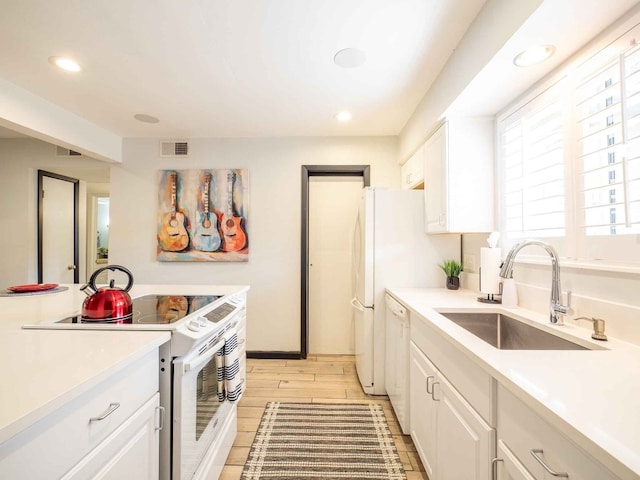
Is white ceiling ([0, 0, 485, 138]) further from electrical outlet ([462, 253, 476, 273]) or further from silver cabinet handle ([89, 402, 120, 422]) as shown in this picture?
silver cabinet handle ([89, 402, 120, 422])

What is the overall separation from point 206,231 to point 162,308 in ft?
→ 5.98

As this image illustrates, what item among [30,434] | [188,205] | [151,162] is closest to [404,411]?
[30,434]

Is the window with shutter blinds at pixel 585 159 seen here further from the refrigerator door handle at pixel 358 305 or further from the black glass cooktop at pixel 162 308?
the black glass cooktop at pixel 162 308

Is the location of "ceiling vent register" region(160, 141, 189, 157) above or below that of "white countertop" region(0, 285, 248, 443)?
above

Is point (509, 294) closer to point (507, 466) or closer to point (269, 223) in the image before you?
point (507, 466)

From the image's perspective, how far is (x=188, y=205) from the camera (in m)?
3.25

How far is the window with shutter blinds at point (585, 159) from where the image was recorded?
44.1 inches

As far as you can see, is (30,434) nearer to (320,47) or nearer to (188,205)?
(320,47)

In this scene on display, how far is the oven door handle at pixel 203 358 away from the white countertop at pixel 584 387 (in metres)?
1.02

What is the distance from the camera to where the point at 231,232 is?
3219 millimetres

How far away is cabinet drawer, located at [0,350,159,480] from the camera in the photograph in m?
0.59

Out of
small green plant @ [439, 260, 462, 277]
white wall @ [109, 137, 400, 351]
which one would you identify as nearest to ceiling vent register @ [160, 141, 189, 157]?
white wall @ [109, 137, 400, 351]

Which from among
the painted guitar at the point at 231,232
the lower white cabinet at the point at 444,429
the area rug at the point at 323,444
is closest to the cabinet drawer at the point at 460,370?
the lower white cabinet at the point at 444,429

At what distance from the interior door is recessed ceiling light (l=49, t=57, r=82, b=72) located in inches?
84.3
